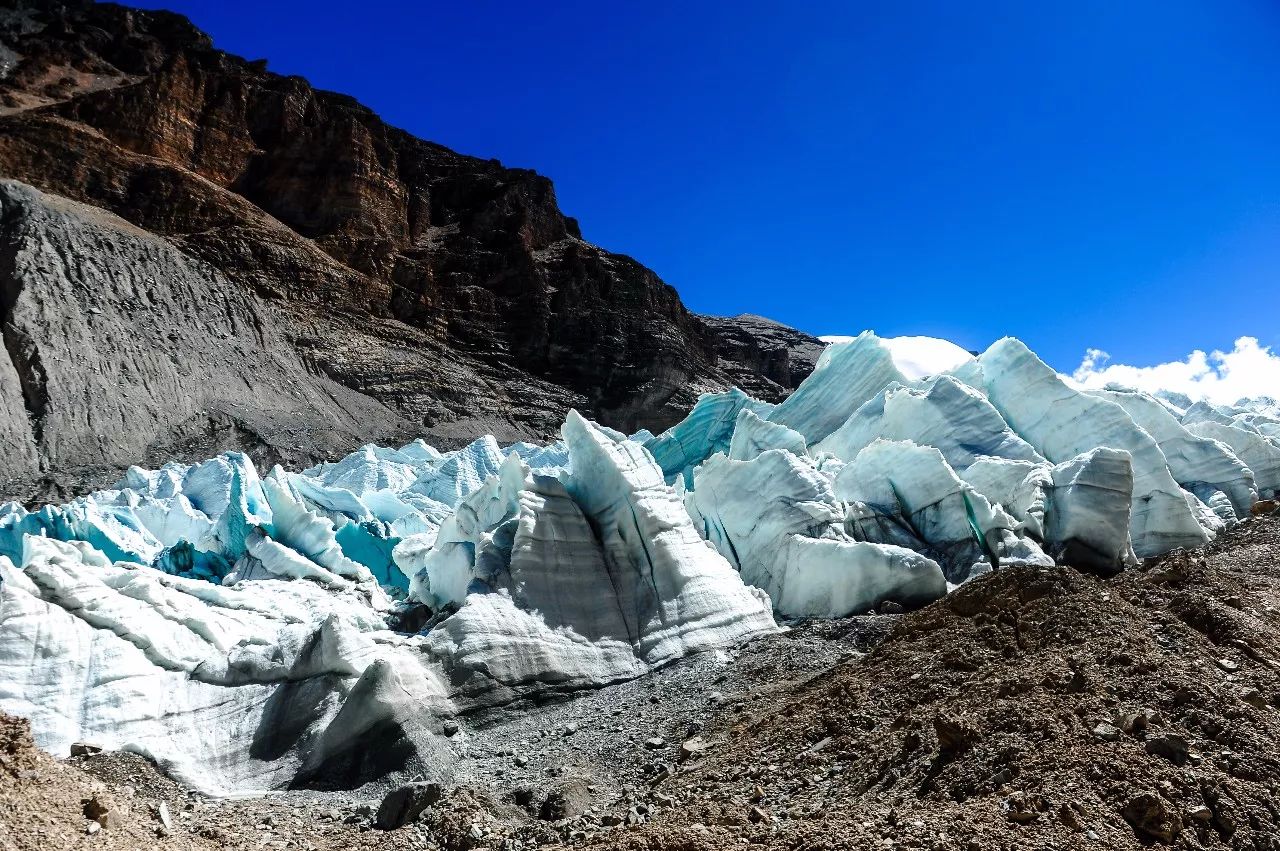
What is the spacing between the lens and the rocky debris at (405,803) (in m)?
5.36

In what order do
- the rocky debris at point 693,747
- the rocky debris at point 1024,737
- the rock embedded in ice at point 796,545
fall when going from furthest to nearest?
1. the rock embedded in ice at point 796,545
2. the rocky debris at point 693,747
3. the rocky debris at point 1024,737

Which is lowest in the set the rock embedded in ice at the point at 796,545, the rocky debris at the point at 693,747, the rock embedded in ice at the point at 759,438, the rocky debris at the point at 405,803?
the rocky debris at the point at 405,803

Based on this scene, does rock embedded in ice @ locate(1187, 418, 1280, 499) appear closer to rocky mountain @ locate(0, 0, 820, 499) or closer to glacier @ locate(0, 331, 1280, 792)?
glacier @ locate(0, 331, 1280, 792)

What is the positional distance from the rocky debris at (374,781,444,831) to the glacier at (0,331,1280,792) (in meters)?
0.62

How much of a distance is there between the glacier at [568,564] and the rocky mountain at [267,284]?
1741 cm

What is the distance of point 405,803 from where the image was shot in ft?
17.8

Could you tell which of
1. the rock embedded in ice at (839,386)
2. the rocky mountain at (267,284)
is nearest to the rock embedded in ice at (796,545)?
the rock embedded in ice at (839,386)

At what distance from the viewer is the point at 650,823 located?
15.9ft

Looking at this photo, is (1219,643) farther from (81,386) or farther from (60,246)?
(60,246)

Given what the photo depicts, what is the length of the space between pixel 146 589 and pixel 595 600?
13.9ft

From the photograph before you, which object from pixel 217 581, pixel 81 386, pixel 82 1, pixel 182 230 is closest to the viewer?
pixel 217 581

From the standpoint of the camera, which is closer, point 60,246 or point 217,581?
point 217,581

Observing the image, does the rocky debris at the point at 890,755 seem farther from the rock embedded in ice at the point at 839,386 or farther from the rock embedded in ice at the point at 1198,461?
the rock embedded in ice at the point at 839,386

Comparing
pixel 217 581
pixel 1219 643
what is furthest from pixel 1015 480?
pixel 217 581
